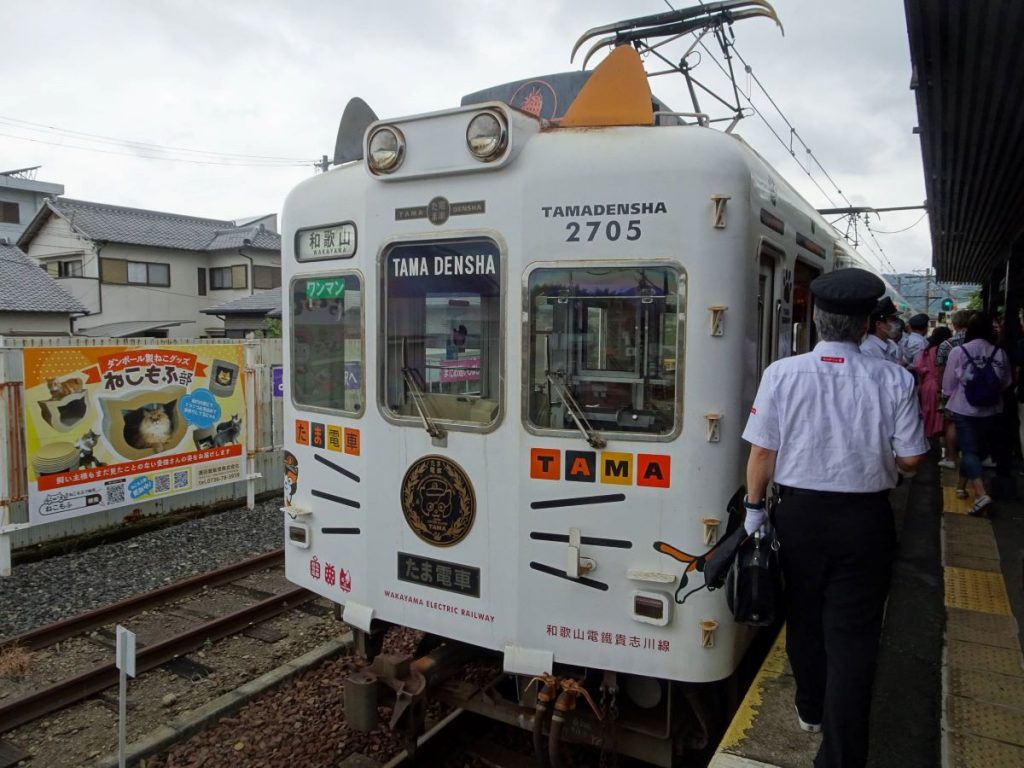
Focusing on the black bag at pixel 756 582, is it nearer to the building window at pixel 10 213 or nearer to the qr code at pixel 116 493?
the qr code at pixel 116 493

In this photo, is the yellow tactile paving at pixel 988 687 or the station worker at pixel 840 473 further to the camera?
the yellow tactile paving at pixel 988 687

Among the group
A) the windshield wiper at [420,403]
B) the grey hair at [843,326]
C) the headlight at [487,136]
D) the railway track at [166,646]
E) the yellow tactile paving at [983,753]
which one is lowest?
the railway track at [166,646]

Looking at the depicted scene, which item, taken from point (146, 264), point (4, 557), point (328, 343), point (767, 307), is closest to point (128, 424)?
point (4, 557)

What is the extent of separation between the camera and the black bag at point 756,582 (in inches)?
98.1

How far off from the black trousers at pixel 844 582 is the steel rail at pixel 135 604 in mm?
4906

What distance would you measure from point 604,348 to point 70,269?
30.7 meters

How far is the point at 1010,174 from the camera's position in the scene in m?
8.12

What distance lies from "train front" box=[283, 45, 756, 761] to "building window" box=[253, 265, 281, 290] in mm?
28488

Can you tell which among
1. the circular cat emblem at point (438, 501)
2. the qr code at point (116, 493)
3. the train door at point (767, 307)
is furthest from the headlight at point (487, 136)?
the qr code at point (116, 493)

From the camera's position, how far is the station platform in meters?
2.87

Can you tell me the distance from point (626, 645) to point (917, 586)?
2570 mm

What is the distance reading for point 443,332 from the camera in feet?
11.1

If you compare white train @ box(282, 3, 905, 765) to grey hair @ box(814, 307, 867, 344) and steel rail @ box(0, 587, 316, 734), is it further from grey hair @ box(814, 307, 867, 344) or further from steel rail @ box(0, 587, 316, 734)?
steel rail @ box(0, 587, 316, 734)

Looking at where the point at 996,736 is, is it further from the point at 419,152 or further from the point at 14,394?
the point at 14,394
